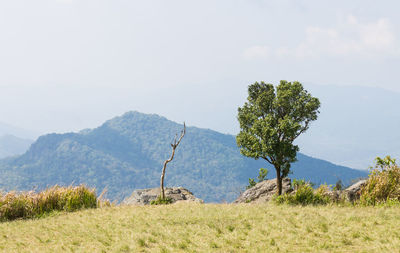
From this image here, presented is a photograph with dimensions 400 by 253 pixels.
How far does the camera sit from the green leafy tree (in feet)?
53.2

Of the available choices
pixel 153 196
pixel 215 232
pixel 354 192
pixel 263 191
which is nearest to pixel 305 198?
pixel 354 192

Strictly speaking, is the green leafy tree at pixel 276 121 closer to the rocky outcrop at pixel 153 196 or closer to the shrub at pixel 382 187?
the shrub at pixel 382 187

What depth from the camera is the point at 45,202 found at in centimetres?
1532

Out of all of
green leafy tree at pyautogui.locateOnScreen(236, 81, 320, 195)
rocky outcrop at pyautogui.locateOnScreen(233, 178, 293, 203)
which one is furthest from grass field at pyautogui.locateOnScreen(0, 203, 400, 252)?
rocky outcrop at pyautogui.locateOnScreen(233, 178, 293, 203)

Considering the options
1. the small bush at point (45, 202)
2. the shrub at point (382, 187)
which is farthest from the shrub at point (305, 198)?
the small bush at point (45, 202)

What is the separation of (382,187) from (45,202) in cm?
1392

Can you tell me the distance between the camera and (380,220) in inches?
406

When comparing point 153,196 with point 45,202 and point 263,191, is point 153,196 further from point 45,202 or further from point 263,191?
point 45,202

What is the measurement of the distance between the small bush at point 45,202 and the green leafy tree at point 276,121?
24.8ft

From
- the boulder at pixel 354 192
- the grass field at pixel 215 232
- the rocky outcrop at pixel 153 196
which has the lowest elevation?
the rocky outcrop at pixel 153 196

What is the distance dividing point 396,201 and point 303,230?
6.20 meters

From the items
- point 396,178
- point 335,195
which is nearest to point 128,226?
point 335,195

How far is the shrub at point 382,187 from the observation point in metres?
14.2

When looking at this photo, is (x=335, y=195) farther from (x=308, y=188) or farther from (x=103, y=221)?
(x=103, y=221)
